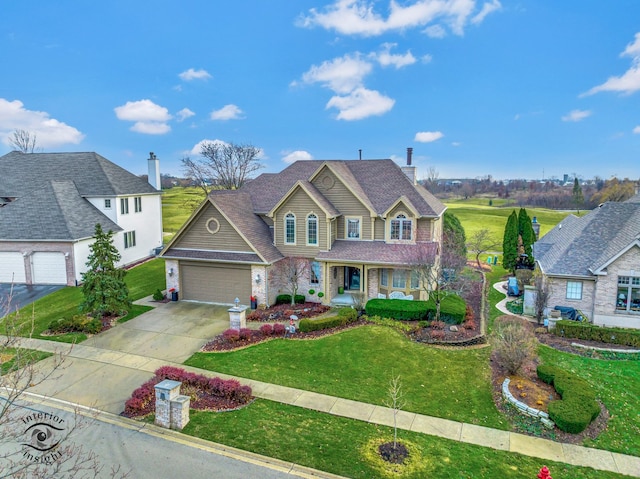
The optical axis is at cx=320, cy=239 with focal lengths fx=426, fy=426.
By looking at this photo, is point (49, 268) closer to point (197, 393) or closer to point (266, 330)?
point (266, 330)

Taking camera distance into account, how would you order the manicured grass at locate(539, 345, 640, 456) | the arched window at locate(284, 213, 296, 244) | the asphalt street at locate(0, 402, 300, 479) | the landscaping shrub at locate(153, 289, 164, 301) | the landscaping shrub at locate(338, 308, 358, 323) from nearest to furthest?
the asphalt street at locate(0, 402, 300, 479) < the manicured grass at locate(539, 345, 640, 456) < the landscaping shrub at locate(338, 308, 358, 323) < the landscaping shrub at locate(153, 289, 164, 301) < the arched window at locate(284, 213, 296, 244)

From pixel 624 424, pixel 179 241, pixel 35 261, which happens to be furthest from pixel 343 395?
pixel 35 261

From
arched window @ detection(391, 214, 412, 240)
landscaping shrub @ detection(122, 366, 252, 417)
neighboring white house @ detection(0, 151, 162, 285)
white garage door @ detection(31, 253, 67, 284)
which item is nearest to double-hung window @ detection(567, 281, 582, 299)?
arched window @ detection(391, 214, 412, 240)

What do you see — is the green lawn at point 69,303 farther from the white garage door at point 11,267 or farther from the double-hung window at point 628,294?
the double-hung window at point 628,294

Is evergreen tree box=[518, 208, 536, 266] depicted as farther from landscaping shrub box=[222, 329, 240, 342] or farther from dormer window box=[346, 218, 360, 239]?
landscaping shrub box=[222, 329, 240, 342]

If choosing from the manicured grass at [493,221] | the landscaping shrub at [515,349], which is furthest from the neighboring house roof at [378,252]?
the manicured grass at [493,221]

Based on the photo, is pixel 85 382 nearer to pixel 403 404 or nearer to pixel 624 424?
pixel 403 404

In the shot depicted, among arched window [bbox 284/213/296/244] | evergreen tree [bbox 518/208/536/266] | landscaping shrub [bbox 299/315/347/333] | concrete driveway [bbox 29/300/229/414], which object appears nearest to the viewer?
concrete driveway [bbox 29/300/229/414]
